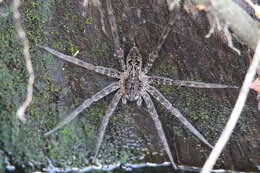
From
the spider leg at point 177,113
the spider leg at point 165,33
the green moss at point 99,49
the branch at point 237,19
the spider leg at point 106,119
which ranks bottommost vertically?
the spider leg at point 106,119

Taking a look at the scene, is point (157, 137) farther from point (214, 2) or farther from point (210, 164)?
point (214, 2)

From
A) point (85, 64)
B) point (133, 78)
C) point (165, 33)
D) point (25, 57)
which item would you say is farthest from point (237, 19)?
point (25, 57)

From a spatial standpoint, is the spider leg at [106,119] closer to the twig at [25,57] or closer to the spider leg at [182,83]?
the spider leg at [182,83]

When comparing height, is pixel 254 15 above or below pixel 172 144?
above

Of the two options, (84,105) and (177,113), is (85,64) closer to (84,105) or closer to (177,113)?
(84,105)

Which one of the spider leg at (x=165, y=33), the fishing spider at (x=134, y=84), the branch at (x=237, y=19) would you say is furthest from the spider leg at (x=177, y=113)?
the branch at (x=237, y=19)

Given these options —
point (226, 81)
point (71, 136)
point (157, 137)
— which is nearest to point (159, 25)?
point (226, 81)
